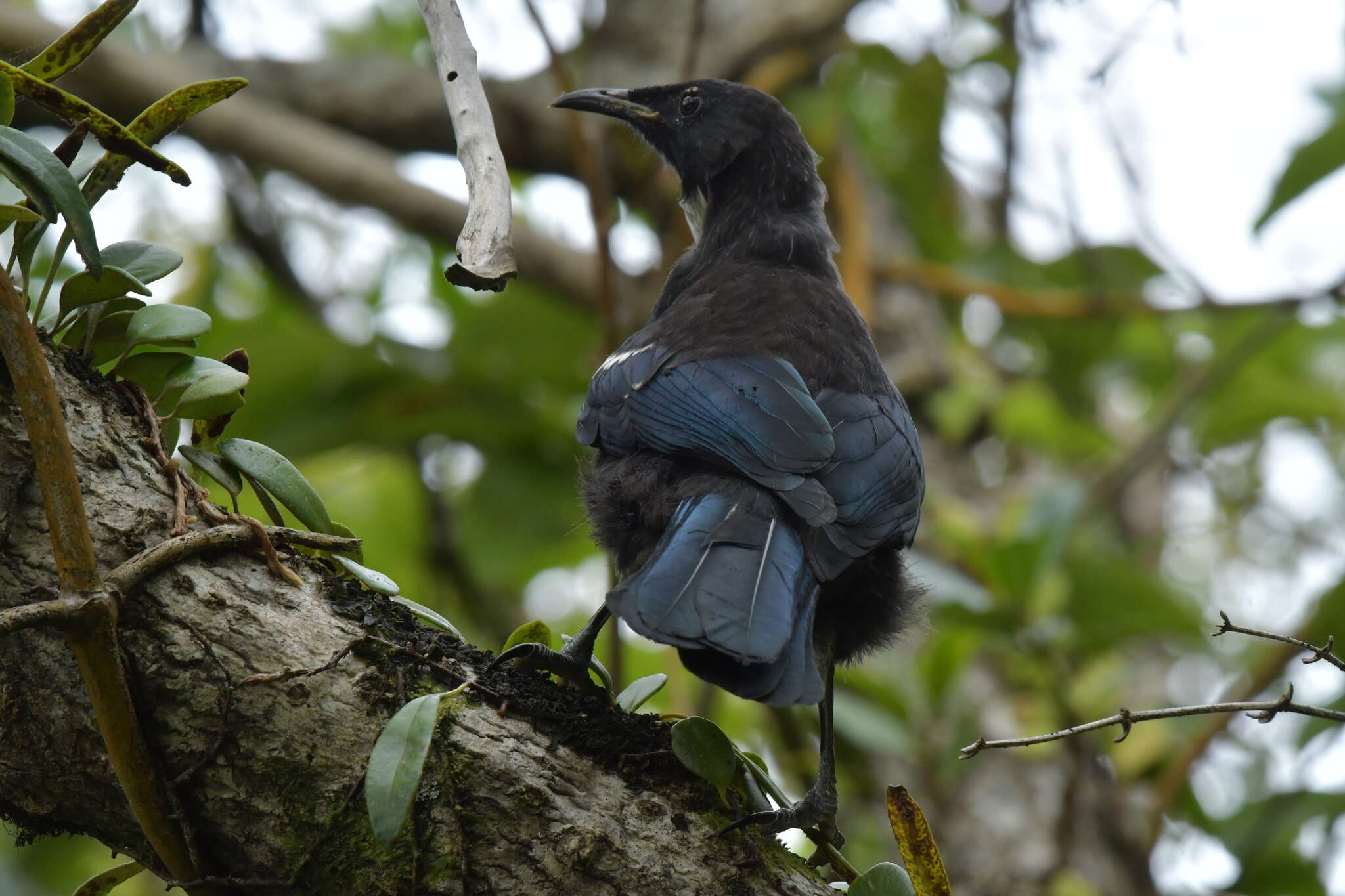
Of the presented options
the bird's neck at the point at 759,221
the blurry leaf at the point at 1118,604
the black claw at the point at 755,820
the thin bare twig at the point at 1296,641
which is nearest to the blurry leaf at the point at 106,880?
the black claw at the point at 755,820

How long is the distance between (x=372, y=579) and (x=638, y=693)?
52 centimetres

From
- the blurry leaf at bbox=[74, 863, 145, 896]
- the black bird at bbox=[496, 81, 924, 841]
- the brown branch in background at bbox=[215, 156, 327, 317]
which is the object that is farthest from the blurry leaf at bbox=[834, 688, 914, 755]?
the brown branch in background at bbox=[215, 156, 327, 317]

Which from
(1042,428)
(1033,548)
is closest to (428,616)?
(1033,548)

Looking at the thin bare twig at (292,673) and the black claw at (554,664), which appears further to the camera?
the black claw at (554,664)

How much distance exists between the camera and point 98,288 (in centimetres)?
193

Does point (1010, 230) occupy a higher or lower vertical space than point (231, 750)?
lower

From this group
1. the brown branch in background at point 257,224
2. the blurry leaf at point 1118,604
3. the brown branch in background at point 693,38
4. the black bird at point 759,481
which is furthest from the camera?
the brown branch in background at point 257,224

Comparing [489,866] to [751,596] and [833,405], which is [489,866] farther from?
[833,405]

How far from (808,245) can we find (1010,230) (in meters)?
4.39

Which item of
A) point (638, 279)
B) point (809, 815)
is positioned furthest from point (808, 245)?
point (809, 815)

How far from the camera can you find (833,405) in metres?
3.05

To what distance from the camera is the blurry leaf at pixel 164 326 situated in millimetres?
1971

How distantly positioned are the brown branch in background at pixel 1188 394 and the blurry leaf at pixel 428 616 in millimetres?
4298

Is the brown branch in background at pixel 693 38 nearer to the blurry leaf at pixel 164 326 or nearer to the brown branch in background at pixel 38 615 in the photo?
the blurry leaf at pixel 164 326
